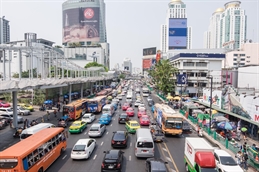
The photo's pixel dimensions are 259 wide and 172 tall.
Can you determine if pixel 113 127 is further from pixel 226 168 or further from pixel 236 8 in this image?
pixel 236 8

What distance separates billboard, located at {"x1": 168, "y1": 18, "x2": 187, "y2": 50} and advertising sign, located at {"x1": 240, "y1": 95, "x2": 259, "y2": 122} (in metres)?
111

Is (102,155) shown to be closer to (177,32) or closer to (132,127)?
(132,127)

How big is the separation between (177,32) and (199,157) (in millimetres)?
129376

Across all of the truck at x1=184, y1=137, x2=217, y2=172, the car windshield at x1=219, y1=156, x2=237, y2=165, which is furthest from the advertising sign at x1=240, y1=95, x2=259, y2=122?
the truck at x1=184, y1=137, x2=217, y2=172

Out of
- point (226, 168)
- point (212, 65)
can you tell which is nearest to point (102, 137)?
point (226, 168)

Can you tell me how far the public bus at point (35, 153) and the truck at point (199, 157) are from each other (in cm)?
1012

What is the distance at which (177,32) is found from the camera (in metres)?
138

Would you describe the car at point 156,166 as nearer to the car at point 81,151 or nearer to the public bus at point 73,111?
the car at point 81,151

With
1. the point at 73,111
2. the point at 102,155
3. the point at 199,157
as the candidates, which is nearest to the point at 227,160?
the point at 199,157

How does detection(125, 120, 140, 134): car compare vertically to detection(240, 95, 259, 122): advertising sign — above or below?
below

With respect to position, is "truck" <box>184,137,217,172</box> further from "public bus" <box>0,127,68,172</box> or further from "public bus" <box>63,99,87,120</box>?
"public bus" <box>63,99,87,120</box>

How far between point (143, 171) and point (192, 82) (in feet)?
210

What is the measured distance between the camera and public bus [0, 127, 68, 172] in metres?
13.9

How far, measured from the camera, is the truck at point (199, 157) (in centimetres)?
1478
